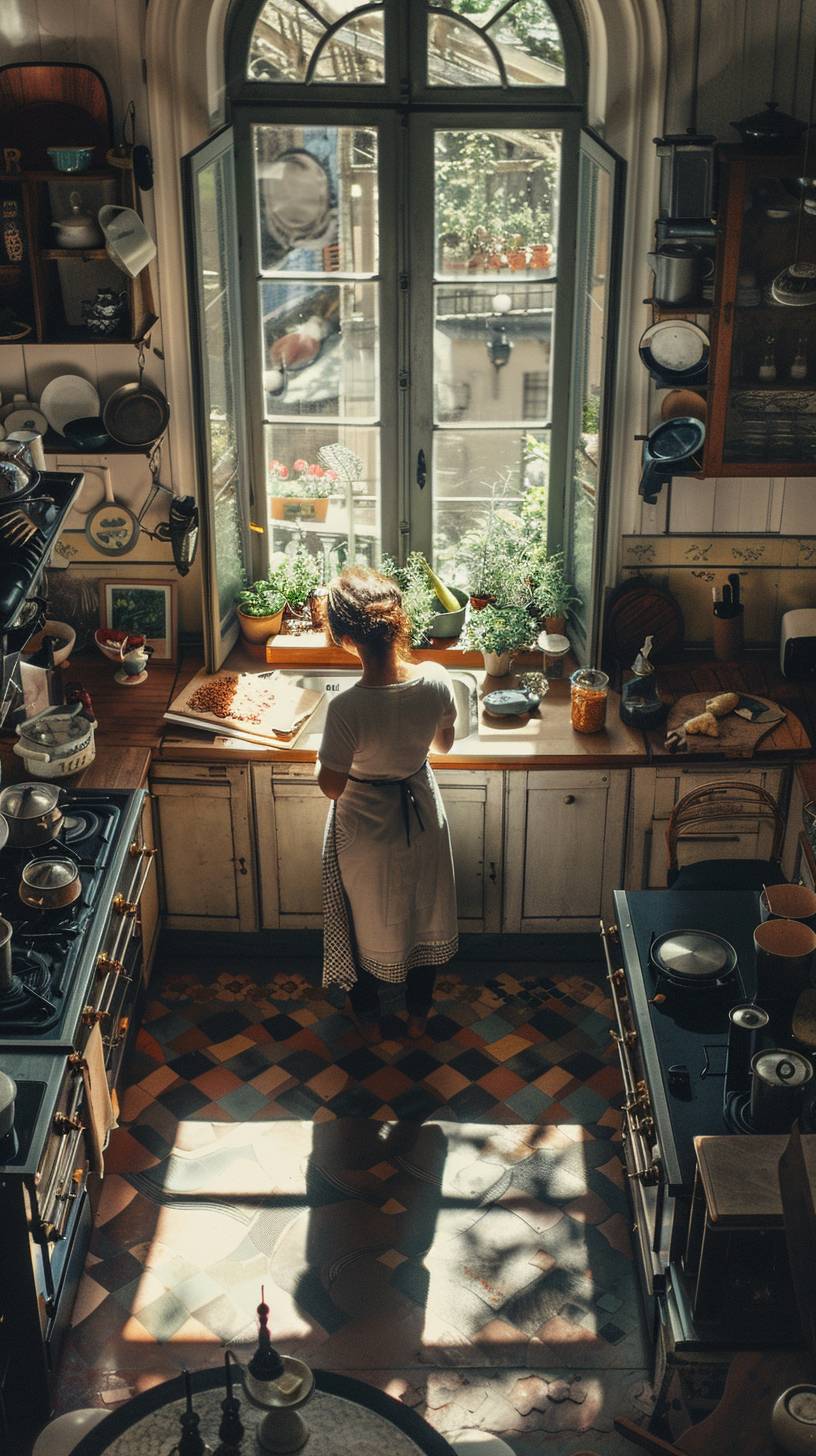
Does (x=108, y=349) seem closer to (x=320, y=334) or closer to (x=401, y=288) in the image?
(x=320, y=334)

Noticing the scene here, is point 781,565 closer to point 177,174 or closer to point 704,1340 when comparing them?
point 177,174

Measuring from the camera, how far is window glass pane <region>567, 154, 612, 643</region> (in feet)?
15.8

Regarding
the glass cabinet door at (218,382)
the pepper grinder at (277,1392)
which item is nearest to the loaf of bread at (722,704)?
the glass cabinet door at (218,382)

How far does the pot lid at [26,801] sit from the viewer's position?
168 inches

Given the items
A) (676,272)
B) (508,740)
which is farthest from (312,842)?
(676,272)

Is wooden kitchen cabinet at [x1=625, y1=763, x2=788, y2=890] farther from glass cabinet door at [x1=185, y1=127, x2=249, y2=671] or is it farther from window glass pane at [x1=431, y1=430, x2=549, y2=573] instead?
glass cabinet door at [x1=185, y1=127, x2=249, y2=671]

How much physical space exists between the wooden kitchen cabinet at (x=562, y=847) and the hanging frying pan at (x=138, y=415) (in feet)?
5.97

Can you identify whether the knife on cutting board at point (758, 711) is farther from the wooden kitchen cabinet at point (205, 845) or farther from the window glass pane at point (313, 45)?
the window glass pane at point (313, 45)

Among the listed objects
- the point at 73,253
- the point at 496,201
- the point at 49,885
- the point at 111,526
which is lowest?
the point at 49,885

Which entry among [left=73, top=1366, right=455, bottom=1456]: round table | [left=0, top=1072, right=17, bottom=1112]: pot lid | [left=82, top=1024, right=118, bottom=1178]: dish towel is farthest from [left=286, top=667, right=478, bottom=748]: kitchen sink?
[left=73, top=1366, right=455, bottom=1456]: round table

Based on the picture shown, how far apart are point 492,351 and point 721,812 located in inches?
77.1

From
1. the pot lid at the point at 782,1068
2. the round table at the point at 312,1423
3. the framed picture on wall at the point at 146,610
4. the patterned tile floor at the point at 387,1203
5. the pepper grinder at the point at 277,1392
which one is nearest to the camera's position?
the pepper grinder at the point at 277,1392

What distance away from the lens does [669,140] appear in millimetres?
4699

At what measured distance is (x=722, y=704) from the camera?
505 centimetres
